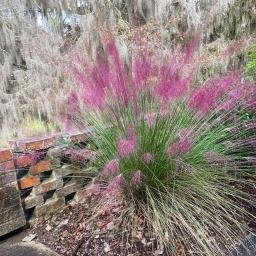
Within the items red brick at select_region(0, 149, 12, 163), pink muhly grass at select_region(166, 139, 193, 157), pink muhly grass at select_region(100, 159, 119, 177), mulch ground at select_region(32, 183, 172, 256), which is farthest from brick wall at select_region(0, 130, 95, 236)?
pink muhly grass at select_region(166, 139, 193, 157)

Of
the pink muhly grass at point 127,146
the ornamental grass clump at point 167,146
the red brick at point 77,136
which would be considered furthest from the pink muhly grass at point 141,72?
the red brick at point 77,136

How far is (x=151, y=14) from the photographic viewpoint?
24.6 feet

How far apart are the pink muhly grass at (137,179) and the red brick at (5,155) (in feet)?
2.60

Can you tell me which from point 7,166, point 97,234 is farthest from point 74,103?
point 97,234

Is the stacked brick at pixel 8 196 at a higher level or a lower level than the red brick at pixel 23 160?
lower

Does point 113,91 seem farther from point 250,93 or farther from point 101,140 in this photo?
point 250,93

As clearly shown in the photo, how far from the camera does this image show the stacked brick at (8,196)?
2.09 meters

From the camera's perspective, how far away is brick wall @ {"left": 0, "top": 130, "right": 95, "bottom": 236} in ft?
6.95

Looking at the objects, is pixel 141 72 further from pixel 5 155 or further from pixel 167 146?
pixel 5 155

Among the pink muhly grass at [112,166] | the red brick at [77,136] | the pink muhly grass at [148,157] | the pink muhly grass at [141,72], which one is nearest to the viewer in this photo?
the pink muhly grass at [112,166]

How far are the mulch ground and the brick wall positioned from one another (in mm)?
137

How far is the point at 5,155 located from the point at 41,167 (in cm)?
31

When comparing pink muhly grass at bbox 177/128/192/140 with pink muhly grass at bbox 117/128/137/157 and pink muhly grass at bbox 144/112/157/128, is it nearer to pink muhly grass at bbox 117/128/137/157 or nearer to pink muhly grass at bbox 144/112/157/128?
pink muhly grass at bbox 144/112/157/128

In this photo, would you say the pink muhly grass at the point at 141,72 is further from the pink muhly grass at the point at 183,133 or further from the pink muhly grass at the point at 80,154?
the pink muhly grass at the point at 80,154
